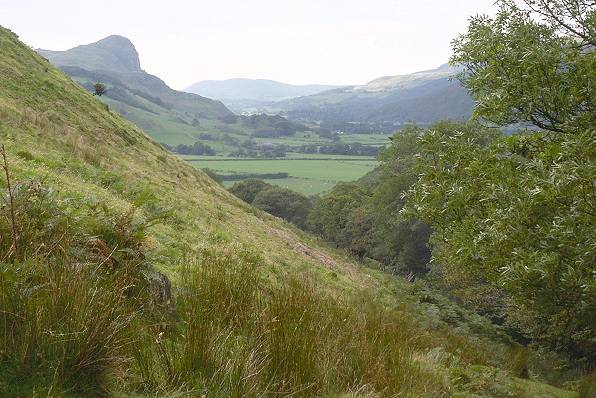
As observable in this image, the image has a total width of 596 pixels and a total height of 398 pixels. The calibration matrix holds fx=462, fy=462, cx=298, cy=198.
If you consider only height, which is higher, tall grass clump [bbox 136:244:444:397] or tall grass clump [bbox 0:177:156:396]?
tall grass clump [bbox 0:177:156:396]

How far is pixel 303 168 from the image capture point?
151625mm

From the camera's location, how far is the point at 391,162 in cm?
4153

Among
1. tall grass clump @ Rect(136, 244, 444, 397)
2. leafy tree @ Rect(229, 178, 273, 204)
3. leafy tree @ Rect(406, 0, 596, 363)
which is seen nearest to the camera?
tall grass clump @ Rect(136, 244, 444, 397)

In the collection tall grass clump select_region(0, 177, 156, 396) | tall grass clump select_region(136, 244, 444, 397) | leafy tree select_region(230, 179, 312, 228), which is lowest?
leafy tree select_region(230, 179, 312, 228)

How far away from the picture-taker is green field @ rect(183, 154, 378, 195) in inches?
4850

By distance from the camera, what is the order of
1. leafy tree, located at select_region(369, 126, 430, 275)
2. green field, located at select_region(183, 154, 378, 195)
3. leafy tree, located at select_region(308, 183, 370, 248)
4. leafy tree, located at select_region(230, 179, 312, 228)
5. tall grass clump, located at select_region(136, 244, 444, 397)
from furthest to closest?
green field, located at select_region(183, 154, 378, 195) < leafy tree, located at select_region(230, 179, 312, 228) < leafy tree, located at select_region(308, 183, 370, 248) < leafy tree, located at select_region(369, 126, 430, 275) < tall grass clump, located at select_region(136, 244, 444, 397)

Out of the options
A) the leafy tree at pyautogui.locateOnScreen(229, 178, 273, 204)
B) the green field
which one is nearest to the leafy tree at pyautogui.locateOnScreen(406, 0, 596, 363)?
the leafy tree at pyautogui.locateOnScreen(229, 178, 273, 204)

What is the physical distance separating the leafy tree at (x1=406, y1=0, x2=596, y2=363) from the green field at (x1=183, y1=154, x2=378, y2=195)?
324ft

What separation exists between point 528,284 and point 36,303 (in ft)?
25.1

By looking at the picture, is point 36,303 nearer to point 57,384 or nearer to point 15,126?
point 57,384

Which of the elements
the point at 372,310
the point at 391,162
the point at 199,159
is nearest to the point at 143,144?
the point at 391,162

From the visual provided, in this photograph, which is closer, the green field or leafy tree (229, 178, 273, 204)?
leafy tree (229, 178, 273, 204)

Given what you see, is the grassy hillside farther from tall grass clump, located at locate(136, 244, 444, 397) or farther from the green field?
the green field

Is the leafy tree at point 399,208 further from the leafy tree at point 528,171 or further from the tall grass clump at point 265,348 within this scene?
the tall grass clump at point 265,348
